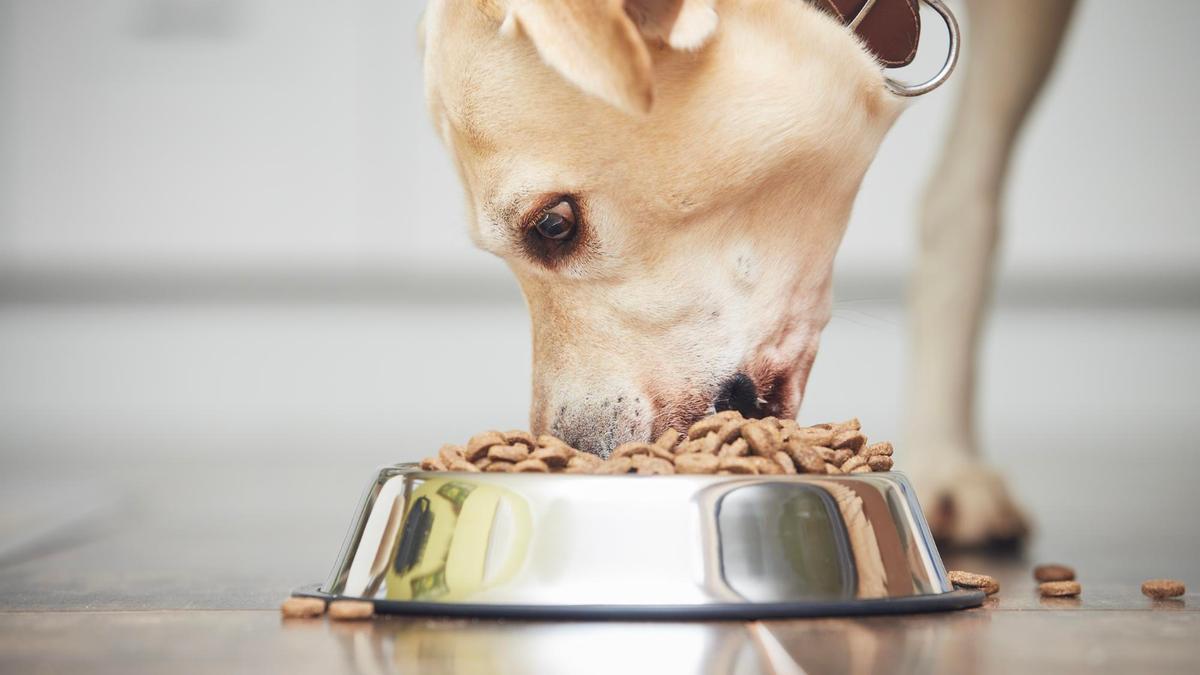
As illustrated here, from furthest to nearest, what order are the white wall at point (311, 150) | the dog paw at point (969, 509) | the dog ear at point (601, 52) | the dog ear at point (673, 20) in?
the white wall at point (311, 150), the dog paw at point (969, 509), the dog ear at point (673, 20), the dog ear at point (601, 52)

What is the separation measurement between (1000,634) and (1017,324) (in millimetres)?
4430

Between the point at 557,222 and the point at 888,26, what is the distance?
1.55 feet

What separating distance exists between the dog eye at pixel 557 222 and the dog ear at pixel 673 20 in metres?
0.23

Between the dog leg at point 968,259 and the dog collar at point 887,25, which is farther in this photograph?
the dog leg at point 968,259

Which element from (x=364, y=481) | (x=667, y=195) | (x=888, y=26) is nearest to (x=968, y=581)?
(x=667, y=195)

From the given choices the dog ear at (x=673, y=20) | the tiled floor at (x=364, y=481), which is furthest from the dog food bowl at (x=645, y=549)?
the dog ear at (x=673, y=20)

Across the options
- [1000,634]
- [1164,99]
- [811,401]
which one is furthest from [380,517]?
[1164,99]

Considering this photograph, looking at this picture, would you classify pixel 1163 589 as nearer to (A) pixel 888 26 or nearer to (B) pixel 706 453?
(B) pixel 706 453

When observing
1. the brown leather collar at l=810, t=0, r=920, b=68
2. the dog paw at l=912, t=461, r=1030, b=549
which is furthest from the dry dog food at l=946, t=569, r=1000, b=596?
the dog paw at l=912, t=461, r=1030, b=549

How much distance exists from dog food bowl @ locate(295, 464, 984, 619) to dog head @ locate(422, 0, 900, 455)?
0.51 metres

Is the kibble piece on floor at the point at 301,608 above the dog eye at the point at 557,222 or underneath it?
underneath

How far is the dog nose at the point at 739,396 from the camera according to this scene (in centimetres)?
153

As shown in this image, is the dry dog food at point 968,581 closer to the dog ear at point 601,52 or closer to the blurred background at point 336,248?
the dog ear at point 601,52

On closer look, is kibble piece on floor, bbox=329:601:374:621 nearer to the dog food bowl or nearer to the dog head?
the dog food bowl
